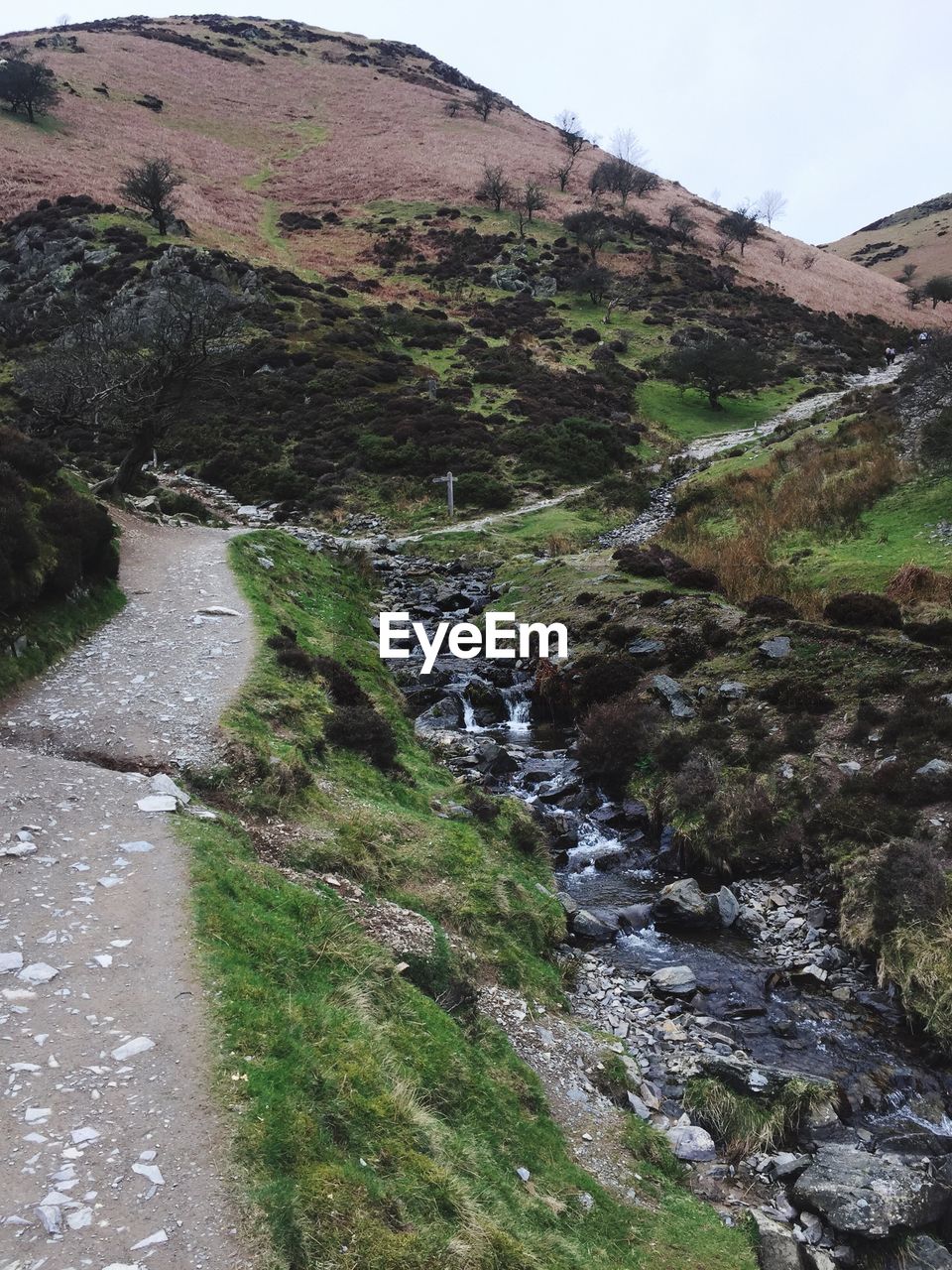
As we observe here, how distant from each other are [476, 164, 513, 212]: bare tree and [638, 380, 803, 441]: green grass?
47849 mm

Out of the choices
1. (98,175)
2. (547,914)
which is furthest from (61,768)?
(98,175)

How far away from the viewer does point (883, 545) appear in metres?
24.2

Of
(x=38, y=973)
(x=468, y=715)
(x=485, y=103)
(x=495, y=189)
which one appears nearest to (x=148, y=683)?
(x=38, y=973)

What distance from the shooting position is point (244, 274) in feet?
219

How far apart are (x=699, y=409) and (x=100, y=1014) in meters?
63.2

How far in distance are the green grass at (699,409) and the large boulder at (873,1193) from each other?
2058 inches

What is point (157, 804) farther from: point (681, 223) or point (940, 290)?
point (940, 290)

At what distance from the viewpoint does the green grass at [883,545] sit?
22.3 meters

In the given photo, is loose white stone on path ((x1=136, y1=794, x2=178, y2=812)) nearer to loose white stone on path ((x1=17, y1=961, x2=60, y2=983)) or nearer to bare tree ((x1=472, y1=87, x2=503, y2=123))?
loose white stone on path ((x1=17, y1=961, x2=60, y2=983))

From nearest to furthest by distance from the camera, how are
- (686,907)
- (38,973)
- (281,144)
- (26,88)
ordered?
(38,973) < (686,907) < (26,88) < (281,144)

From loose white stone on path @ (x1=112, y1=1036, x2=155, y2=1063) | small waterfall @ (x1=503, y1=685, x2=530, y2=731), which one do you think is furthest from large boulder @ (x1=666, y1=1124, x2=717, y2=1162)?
small waterfall @ (x1=503, y1=685, x2=530, y2=731)

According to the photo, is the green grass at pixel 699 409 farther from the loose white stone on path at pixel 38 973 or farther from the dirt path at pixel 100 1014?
the loose white stone on path at pixel 38 973

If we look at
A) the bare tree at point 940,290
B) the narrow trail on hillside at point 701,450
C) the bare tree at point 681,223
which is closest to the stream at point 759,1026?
the narrow trail on hillside at point 701,450

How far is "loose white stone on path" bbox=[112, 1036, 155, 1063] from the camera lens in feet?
18.8
